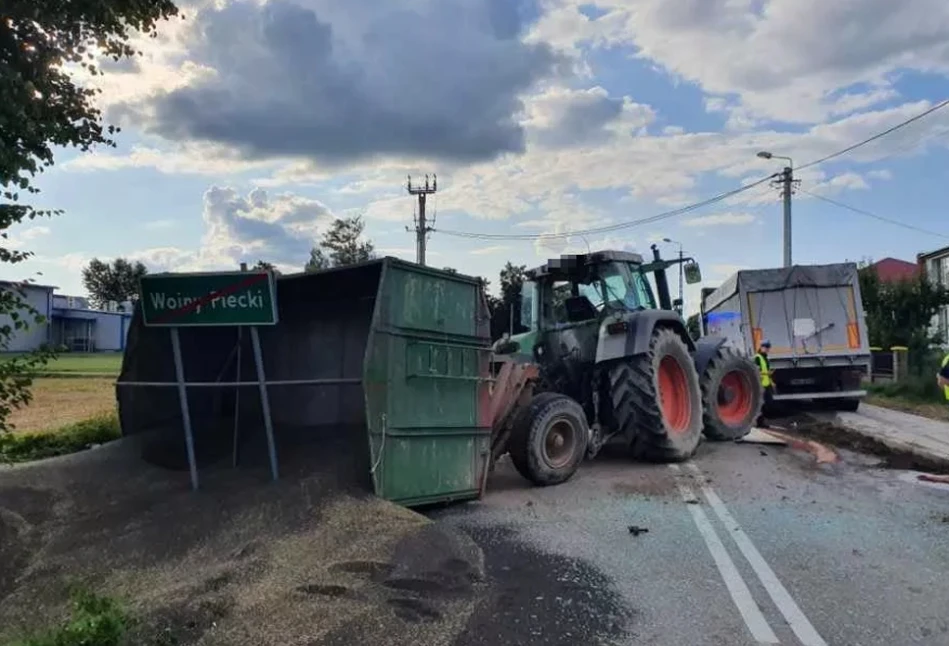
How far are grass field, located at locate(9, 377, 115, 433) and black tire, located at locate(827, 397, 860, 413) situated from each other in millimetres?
13620

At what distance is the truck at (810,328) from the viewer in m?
16.2

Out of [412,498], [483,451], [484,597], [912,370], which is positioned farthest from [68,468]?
[912,370]

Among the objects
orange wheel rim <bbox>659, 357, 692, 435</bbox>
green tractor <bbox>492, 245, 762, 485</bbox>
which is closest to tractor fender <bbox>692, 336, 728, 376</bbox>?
green tractor <bbox>492, 245, 762, 485</bbox>

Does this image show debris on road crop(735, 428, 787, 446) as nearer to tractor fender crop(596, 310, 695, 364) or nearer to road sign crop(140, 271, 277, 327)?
tractor fender crop(596, 310, 695, 364)

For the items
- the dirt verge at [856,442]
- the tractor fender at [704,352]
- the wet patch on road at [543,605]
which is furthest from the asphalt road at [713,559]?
the tractor fender at [704,352]

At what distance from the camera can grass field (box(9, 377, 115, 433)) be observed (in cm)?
1309

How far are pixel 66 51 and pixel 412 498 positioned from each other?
13.1 feet

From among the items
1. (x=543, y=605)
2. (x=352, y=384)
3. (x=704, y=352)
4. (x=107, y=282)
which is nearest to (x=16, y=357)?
(x=352, y=384)

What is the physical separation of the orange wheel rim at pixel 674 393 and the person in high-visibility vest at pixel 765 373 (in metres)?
3.99

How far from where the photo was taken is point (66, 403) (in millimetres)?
18109

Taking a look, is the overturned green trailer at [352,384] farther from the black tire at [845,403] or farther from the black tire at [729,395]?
the black tire at [845,403]

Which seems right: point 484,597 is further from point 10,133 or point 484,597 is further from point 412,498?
point 10,133

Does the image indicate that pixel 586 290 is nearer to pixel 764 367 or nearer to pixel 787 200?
pixel 764 367

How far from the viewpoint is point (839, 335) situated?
1639 centimetres
